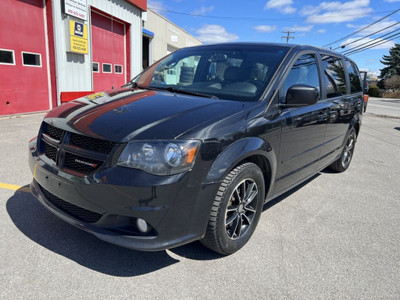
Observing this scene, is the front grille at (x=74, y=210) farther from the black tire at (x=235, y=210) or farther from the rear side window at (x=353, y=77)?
the rear side window at (x=353, y=77)

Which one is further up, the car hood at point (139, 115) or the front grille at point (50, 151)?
the car hood at point (139, 115)

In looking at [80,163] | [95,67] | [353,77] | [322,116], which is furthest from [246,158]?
[95,67]

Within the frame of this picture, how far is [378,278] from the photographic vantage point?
Answer: 238cm

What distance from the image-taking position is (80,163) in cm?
214

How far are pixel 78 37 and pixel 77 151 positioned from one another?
29.9ft

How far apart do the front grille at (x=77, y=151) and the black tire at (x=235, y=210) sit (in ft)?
2.89

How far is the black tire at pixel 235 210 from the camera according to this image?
227cm

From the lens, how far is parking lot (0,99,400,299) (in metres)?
2.11

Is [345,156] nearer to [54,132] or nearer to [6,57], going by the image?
[54,132]

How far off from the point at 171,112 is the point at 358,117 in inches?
163

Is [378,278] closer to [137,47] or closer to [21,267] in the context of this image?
[21,267]

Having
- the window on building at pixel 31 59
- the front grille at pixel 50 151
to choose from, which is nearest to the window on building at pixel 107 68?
the window on building at pixel 31 59

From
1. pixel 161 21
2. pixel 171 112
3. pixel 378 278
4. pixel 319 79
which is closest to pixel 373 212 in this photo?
pixel 378 278

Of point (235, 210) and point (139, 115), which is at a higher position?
point (139, 115)
